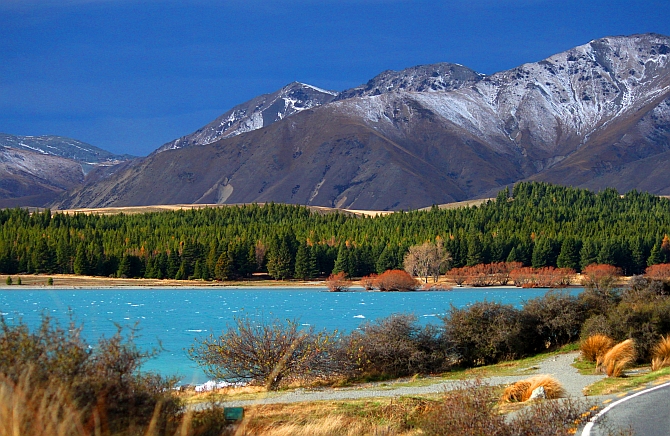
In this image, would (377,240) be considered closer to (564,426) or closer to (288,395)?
(288,395)

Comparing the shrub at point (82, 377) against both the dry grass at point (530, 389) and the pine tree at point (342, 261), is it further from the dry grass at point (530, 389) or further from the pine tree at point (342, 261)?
the pine tree at point (342, 261)

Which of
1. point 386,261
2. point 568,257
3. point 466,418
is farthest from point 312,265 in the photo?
point 466,418

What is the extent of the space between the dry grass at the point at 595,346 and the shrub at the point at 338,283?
308 feet

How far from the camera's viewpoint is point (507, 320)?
3141 centimetres

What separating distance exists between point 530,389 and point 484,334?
11040 mm

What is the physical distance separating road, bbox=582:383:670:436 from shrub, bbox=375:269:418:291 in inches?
4039

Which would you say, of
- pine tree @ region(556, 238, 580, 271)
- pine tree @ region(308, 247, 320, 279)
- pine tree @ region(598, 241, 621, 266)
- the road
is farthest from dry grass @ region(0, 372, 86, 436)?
Result: pine tree @ region(556, 238, 580, 271)

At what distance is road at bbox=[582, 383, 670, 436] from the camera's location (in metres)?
14.4

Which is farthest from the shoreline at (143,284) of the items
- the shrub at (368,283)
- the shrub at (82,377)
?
the shrub at (82,377)

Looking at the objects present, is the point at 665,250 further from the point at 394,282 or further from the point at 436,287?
the point at 394,282

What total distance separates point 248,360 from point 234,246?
11182 centimetres

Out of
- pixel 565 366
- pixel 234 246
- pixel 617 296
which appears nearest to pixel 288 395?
pixel 565 366

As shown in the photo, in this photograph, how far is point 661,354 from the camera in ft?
87.7

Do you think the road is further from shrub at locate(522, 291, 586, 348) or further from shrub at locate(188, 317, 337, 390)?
shrub at locate(522, 291, 586, 348)
